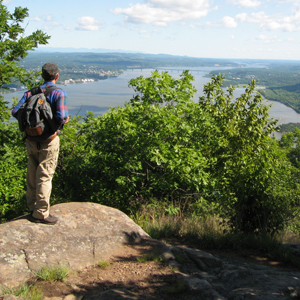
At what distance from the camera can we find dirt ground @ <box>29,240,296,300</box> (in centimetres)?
274

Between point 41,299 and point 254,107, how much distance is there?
17.7 feet

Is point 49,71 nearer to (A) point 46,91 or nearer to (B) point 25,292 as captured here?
(A) point 46,91

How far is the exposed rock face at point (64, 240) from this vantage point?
117 inches

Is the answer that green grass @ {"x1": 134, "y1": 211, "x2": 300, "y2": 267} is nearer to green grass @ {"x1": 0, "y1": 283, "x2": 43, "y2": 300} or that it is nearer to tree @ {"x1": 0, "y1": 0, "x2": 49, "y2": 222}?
green grass @ {"x1": 0, "y1": 283, "x2": 43, "y2": 300}

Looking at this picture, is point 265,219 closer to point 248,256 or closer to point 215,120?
point 248,256

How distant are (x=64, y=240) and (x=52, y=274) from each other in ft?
1.72

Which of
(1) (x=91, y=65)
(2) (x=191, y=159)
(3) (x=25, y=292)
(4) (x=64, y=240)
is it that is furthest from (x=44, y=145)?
(1) (x=91, y=65)

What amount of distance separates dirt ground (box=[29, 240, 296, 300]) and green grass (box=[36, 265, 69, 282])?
5 centimetres

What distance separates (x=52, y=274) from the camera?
2.91 m

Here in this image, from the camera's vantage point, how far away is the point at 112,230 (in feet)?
12.6

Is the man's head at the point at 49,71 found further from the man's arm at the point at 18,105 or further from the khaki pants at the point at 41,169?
the khaki pants at the point at 41,169

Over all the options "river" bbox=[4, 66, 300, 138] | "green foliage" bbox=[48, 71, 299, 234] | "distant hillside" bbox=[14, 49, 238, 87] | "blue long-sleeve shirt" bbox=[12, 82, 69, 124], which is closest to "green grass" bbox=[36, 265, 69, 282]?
"blue long-sleeve shirt" bbox=[12, 82, 69, 124]

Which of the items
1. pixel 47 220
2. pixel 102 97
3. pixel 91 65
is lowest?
pixel 47 220

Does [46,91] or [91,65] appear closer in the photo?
[46,91]
